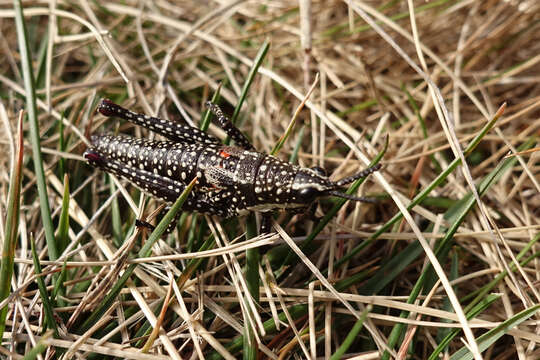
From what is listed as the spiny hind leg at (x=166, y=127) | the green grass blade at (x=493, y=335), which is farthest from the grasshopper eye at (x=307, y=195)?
the green grass blade at (x=493, y=335)

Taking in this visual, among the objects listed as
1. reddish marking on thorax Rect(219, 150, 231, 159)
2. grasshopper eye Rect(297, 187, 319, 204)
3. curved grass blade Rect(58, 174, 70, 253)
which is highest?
reddish marking on thorax Rect(219, 150, 231, 159)

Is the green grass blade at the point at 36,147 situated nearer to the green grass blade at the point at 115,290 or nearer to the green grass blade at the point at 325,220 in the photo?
the green grass blade at the point at 115,290

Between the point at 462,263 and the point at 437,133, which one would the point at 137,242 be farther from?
the point at 437,133

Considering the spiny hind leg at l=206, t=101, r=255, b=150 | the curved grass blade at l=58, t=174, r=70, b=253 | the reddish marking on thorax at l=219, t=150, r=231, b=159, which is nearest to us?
the curved grass blade at l=58, t=174, r=70, b=253

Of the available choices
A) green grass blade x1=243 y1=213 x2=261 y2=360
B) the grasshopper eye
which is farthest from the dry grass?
the grasshopper eye

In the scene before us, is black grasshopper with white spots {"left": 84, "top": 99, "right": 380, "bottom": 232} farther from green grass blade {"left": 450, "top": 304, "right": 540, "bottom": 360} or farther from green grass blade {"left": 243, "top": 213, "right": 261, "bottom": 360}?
green grass blade {"left": 450, "top": 304, "right": 540, "bottom": 360}

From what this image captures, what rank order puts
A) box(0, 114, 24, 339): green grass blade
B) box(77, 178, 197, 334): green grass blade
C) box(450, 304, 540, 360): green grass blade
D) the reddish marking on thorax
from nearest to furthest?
1. box(0, 114, 24, 339): green grass blade
2. box(450, 304, 540, 360): green grass blade
3. box(77, 178, 197, 334): green grass blade
4. the reddish marking on thorax

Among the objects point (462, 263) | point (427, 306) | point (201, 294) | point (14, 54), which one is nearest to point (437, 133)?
point (462, 263)
